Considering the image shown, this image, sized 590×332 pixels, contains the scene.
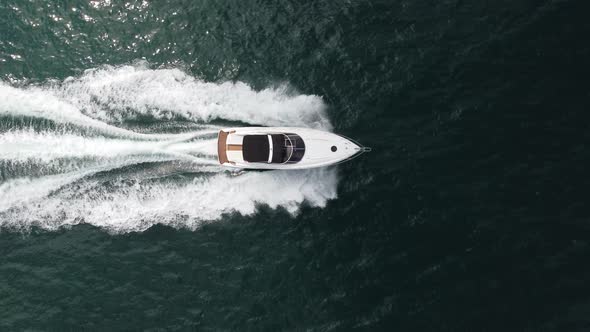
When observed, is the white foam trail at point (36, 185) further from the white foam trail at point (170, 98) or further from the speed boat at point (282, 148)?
the speed boat at point (282, 148)

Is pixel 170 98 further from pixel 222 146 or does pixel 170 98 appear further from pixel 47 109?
pixel 47 109

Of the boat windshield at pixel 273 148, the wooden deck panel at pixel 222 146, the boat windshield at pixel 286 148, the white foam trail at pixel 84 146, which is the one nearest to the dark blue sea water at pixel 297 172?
the white foam trail at pixel 84 146

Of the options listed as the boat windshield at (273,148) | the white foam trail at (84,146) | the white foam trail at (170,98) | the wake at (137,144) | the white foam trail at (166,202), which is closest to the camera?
the boat windshield at (273,148)

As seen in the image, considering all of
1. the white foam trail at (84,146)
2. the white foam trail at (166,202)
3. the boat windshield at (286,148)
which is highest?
the white foam trail at (84,146)

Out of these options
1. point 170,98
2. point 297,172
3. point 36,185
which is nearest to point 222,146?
point 170,98

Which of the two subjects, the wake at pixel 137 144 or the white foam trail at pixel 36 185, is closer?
the white foam trail at pixel 36 185

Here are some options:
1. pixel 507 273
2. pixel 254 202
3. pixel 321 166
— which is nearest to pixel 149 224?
pixel 254 202

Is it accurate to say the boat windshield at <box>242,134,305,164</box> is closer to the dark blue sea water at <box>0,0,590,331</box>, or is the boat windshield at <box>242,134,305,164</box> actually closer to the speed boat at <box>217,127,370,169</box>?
the speed boat at <box>217,127,370,169</box>
